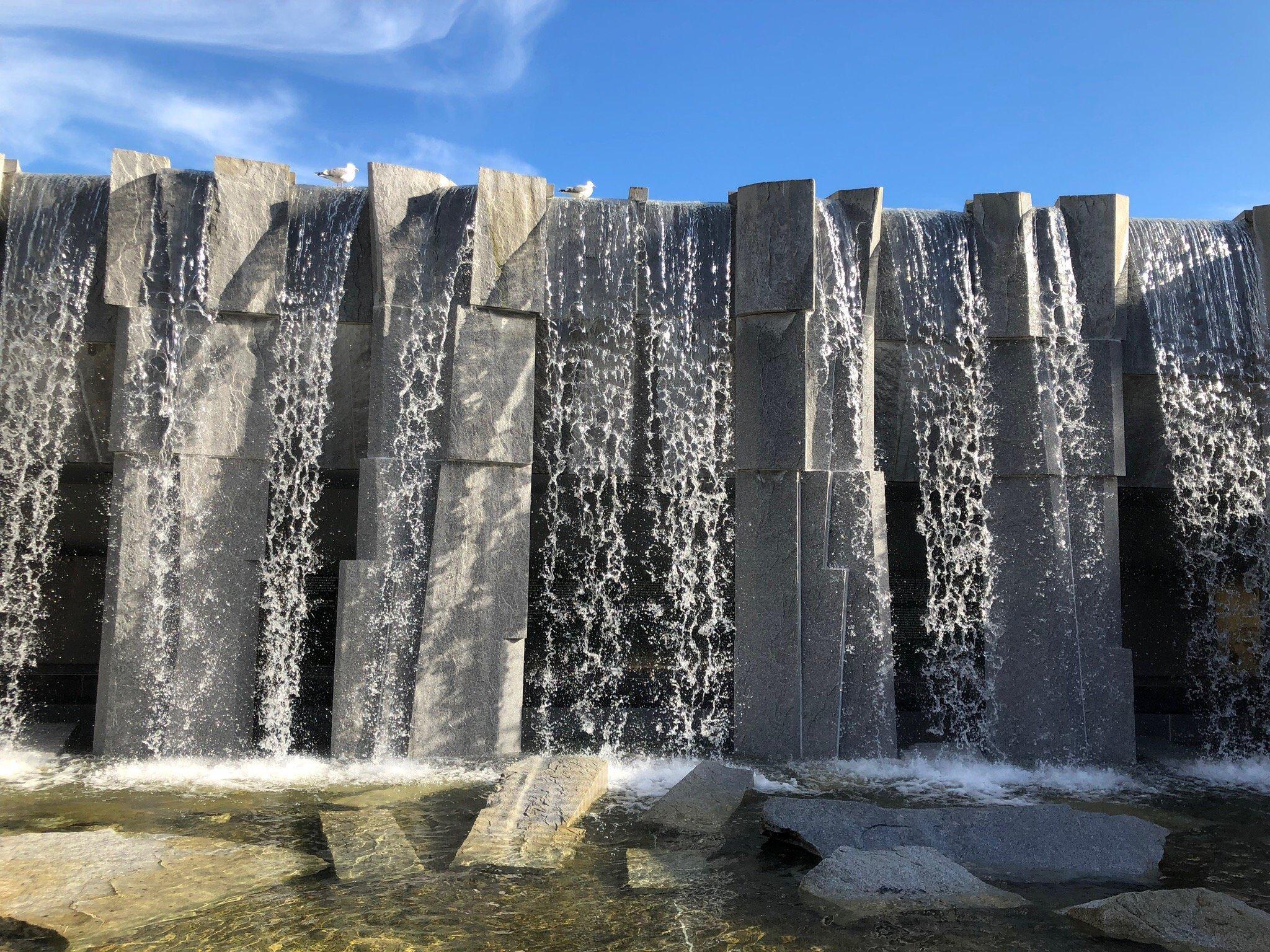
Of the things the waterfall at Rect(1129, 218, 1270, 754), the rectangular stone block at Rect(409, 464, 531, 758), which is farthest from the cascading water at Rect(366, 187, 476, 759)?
the waterfall at Rect(1129, 218, 1270, 754)

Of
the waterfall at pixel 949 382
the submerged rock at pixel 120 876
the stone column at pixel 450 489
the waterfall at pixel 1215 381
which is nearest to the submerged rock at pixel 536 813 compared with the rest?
the submerged rock at pixel 120 876

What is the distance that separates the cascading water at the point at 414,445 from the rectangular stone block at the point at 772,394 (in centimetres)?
211

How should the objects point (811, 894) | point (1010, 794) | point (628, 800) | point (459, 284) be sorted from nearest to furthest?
point (811, 894), point (628, 800), point (1010, 794), point (459, 284)

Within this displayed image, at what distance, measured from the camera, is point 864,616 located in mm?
6949

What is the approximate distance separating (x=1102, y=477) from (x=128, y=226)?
283 inches

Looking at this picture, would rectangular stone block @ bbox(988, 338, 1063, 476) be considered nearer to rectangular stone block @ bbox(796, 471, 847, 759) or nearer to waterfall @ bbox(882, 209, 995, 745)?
waterfall @ bbox(882, 209, 995, 745)

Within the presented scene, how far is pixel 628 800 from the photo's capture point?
5.60 metres

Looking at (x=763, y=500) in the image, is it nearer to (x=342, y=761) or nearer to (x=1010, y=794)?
(x=1010, y=794)

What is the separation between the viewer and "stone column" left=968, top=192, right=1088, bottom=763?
273 inches

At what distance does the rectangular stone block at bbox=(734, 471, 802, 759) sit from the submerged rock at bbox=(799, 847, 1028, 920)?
8.48 feet

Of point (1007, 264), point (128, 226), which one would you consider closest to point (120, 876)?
point (128, 226)

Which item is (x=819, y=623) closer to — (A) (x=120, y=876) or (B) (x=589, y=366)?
(B) (x=589, y=366)

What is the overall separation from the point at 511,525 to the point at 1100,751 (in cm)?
443

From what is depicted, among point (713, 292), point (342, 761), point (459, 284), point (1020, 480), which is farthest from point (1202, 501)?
point (342, 761)
